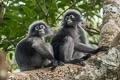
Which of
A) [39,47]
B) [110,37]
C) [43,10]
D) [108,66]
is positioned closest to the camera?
[108,66]

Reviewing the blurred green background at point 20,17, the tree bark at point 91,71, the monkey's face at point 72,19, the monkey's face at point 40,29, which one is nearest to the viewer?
the tree bark at point 91,71

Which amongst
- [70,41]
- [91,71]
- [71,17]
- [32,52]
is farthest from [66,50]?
[91,71]

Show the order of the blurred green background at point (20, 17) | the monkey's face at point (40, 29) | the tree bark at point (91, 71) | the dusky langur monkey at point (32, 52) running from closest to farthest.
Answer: the tree bark at point (91, 71)
the dusky langur monkey at point (32, 52)
the blurred green background at point (20, 17)
the monkey's face at point (40, 29)

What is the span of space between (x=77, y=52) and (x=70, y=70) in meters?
2.46

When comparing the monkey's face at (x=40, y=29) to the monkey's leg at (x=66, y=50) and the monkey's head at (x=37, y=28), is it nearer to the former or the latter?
the monkey's head at (x=37, y=28)

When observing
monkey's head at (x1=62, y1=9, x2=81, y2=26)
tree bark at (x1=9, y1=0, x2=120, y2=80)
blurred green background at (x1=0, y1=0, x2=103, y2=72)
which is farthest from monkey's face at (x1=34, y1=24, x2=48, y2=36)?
tree bark at (x1=9, y1=0, x2=120, y2=80)

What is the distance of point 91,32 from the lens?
216 inches

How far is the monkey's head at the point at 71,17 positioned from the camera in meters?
4.78

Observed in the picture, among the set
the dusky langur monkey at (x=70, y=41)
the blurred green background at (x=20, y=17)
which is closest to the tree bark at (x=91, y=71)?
the dusky langur monkey at (x=70, y=41)

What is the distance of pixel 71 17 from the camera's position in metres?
4.92

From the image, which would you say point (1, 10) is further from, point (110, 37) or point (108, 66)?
point (108, 66)

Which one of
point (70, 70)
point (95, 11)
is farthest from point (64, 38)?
point (70, 70)

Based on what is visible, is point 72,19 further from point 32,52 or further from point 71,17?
point 32,52

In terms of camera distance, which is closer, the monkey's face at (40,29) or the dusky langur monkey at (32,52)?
the dusky langur monkey at (32,52)
